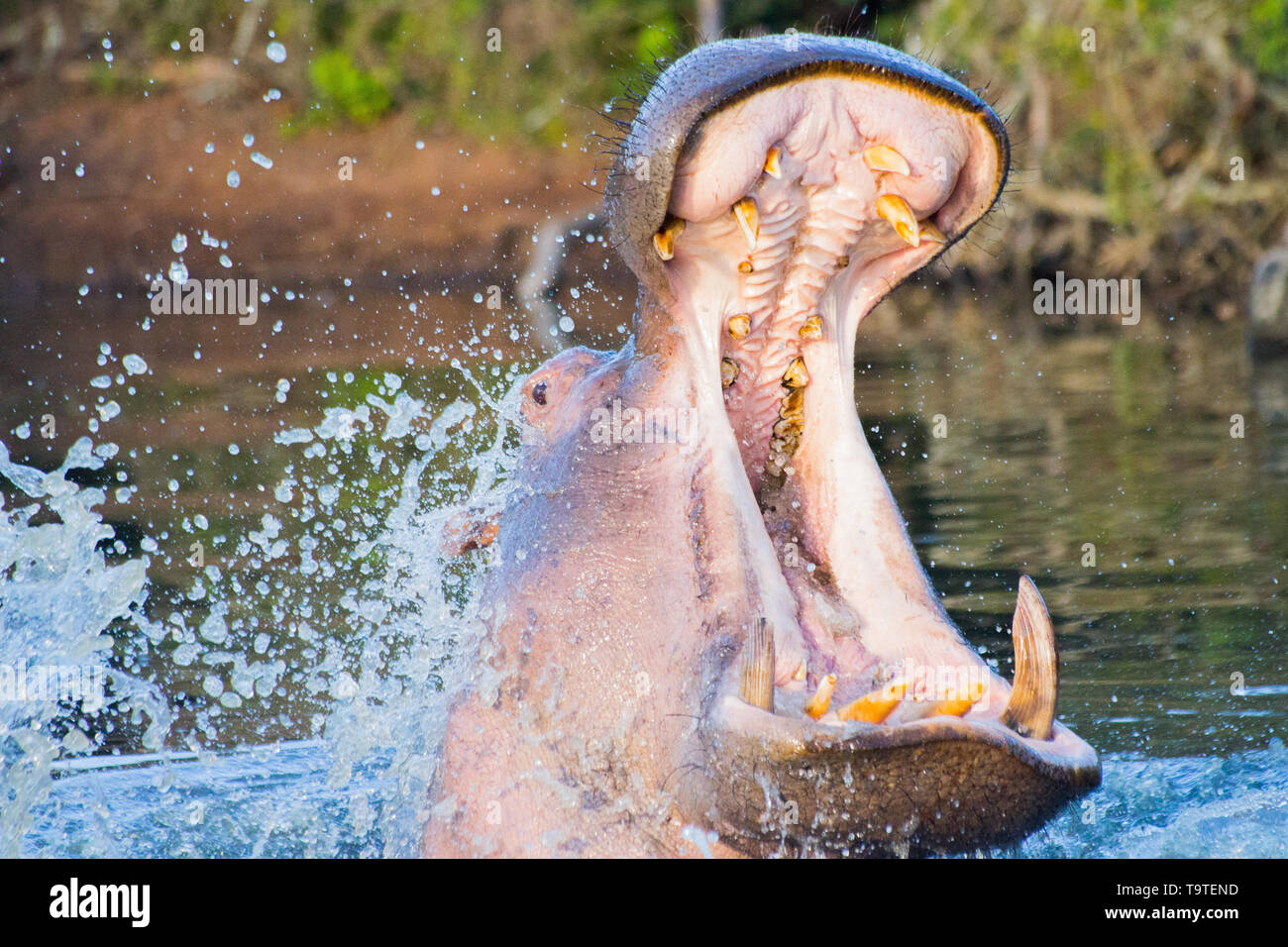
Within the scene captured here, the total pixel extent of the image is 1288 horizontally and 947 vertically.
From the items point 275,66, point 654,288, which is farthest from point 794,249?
point 275,66

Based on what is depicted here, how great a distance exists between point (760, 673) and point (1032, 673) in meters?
0.43

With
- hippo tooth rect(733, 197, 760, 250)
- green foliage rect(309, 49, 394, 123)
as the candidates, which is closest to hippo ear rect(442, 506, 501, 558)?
hippo tooth rect(733, 197, 760, 250)

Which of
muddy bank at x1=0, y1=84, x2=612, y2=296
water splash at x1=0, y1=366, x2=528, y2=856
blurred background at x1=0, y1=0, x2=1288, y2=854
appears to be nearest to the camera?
water splash at x1=0, y1=366, x2=528, y2=856

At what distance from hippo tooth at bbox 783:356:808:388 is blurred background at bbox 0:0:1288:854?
0.55m

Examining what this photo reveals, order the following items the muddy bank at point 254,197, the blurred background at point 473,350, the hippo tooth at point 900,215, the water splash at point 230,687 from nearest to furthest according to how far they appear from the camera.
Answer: the hippo tooth at point 900,215
the water splash at point 230,687
the blurred background at point 473,350
the muddy bank at point 254,197

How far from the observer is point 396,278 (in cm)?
2214

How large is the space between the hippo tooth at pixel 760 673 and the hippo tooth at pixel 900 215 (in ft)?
2.37

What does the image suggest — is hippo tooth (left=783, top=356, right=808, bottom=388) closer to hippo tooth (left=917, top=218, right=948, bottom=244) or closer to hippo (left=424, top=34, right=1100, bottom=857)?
hippo (left=424, top=34, right=1100, bottom=857)

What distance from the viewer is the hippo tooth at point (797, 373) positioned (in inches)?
112

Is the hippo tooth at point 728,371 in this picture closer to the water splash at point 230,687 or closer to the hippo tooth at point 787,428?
the hippo tooth at point 787,428

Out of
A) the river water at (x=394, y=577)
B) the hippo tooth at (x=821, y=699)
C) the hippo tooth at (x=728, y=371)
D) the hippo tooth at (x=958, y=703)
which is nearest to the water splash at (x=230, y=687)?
the river water at (x=394, y=577)

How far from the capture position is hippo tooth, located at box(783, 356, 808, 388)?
9.34 ft

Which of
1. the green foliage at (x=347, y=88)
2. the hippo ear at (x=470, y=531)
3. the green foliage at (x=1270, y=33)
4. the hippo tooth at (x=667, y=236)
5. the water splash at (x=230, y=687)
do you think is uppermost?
the green foliage at (x=347, y=88)

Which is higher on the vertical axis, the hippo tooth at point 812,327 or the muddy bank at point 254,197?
the muddy bank at point 254,197
